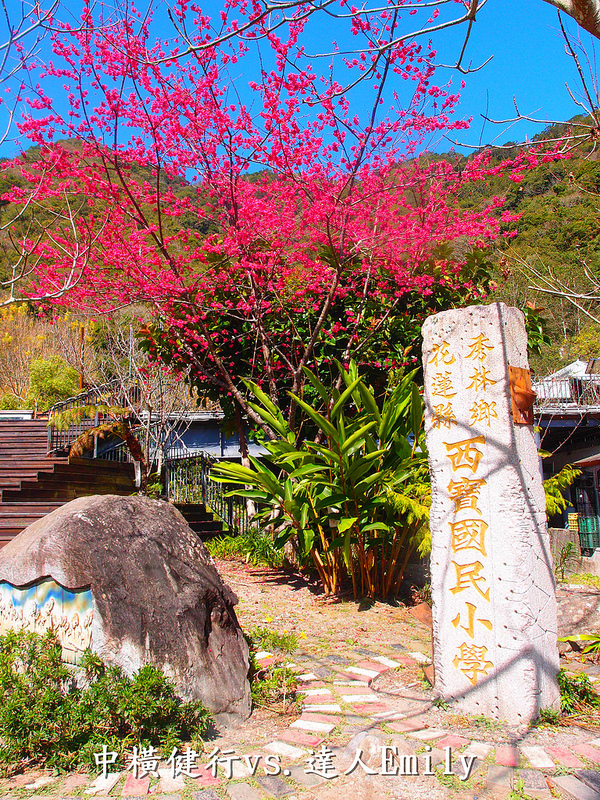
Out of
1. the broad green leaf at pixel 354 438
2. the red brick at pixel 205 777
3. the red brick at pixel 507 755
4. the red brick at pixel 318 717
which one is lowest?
the red brick at pixel 318 717

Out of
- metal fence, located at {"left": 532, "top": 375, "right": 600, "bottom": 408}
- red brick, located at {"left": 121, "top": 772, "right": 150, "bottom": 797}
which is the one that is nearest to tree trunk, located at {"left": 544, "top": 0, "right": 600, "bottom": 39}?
red brick, located at {"left": 121, "top": 772, "right": 150, "bottom": 797}

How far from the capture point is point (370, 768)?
2699mm

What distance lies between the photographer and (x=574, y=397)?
15.8 metres

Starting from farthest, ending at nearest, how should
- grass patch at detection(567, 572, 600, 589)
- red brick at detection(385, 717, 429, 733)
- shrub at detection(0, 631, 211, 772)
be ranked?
grass patch at detection(567, 572, 600, 589) < red brick at detection(385, 717, 429, 733) < shrub at detection(0, 631, 211, 772)

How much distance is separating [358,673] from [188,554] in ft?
5.29

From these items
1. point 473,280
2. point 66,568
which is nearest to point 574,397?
point 473,280

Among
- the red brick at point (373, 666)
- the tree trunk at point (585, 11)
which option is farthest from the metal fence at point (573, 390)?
the tree trunk at point (585, 11)

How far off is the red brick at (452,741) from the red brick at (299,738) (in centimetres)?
60

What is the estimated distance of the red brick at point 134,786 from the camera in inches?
97.1

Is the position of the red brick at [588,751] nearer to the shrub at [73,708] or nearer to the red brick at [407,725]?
the red brick at [407,725]

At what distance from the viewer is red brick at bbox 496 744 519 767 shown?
2768 mm

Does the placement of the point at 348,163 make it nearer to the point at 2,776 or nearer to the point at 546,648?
the point at 546,648

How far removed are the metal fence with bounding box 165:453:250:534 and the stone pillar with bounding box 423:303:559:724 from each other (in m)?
6.31

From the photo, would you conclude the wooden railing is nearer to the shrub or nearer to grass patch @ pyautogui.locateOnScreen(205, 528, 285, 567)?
grass patch @ pyautogui.locateOnScreen(205, 528, 285, 567)
